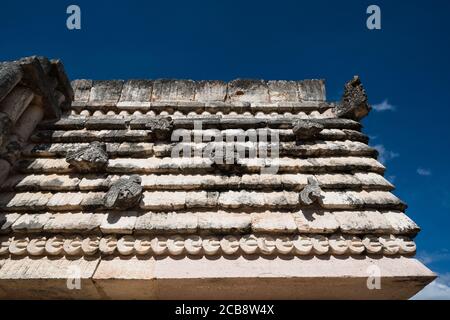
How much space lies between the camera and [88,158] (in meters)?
3.39

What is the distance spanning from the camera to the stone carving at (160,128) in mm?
3879

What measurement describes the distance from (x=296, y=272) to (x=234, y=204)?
0.88 meters

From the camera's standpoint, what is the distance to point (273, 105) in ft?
15.0

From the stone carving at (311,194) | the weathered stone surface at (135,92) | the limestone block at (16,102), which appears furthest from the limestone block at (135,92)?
the stone carving at (311,194)

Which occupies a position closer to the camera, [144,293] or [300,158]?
[144,293]

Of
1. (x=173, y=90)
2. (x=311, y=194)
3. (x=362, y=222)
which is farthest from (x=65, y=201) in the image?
(x=362, y=222)

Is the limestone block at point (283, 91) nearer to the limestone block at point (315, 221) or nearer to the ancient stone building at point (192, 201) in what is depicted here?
the ancient stone building at point (192, 201)

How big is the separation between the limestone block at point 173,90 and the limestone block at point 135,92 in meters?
0.10

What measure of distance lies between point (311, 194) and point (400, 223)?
2.89ft

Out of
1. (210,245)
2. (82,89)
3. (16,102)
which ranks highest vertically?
(82,89)

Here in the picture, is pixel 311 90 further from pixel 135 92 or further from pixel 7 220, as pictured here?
pixel 7 220

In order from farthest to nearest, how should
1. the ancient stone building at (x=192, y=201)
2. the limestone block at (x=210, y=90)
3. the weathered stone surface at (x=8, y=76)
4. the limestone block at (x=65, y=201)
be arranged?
the limestone block at (x=210, y=90), the weathered stone surface at (x=8, y=76), the limestone block at (x=65, y=201), the ancient stone building at (x=192, y=201)
